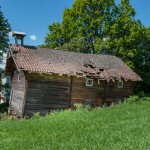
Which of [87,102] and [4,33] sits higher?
[4,33]

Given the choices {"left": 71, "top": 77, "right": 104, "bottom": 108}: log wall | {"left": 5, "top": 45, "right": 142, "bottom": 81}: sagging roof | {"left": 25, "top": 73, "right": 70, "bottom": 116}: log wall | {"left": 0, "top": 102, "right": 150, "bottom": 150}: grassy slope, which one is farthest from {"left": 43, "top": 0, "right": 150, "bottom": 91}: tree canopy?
{"left": 0, "top": 102, "right": 150, "bottom": 150}: grassy slope

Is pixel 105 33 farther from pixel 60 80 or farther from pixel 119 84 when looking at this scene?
pixel 60 80

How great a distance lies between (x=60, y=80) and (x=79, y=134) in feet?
58.7

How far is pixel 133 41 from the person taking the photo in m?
50.6

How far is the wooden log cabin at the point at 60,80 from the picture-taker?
32062 millimetres

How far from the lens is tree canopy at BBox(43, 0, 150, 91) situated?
50594 mm

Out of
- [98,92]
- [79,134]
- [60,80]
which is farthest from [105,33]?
[79,134]

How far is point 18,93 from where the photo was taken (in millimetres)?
34906


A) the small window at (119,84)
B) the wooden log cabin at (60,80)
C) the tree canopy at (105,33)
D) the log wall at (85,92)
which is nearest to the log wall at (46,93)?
the wooden log cabin at (60,80)

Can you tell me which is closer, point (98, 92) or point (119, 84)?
point (98, 92)

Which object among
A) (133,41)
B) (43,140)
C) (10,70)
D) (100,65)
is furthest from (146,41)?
(43,140)

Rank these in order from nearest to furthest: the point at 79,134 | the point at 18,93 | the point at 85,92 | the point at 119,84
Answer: the point at 79,134 → the point at 18,93 → the point at 85,92 → the point at 119,84

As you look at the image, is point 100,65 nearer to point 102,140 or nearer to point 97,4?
point 97,4

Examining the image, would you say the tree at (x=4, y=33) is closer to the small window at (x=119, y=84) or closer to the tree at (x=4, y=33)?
the tree at (x=4, y=33)
